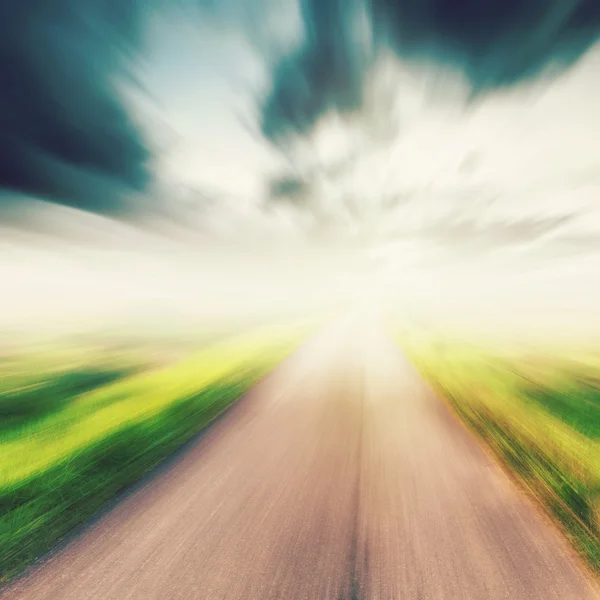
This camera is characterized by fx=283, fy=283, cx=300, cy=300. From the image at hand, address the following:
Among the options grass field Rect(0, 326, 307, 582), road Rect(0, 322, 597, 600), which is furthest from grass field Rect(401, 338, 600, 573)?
grass field Rect(0, 326, 307, 582)

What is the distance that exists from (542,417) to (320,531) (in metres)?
6.67

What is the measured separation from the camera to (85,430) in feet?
21.0

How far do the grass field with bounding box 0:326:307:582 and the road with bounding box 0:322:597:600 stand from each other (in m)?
0.53

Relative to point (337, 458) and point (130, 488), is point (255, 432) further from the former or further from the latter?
point (130, 488)

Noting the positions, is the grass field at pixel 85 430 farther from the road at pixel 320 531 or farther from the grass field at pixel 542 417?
the grass field at pixel 542 417

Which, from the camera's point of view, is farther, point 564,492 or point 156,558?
point 564,492

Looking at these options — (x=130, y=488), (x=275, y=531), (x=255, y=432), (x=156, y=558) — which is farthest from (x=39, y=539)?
(x=255, y=432)

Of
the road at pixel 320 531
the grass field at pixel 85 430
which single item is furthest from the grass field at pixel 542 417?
the grass field at pixel 85 430

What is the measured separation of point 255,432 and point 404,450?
9.96 ft

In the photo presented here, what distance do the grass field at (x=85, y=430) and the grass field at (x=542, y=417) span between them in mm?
6151

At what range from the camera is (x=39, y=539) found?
3316 mm

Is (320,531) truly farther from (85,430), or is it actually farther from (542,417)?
(542,417)

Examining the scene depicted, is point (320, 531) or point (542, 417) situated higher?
point (320, 531)

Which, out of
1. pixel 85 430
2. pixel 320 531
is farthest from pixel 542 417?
pixel 85 430
